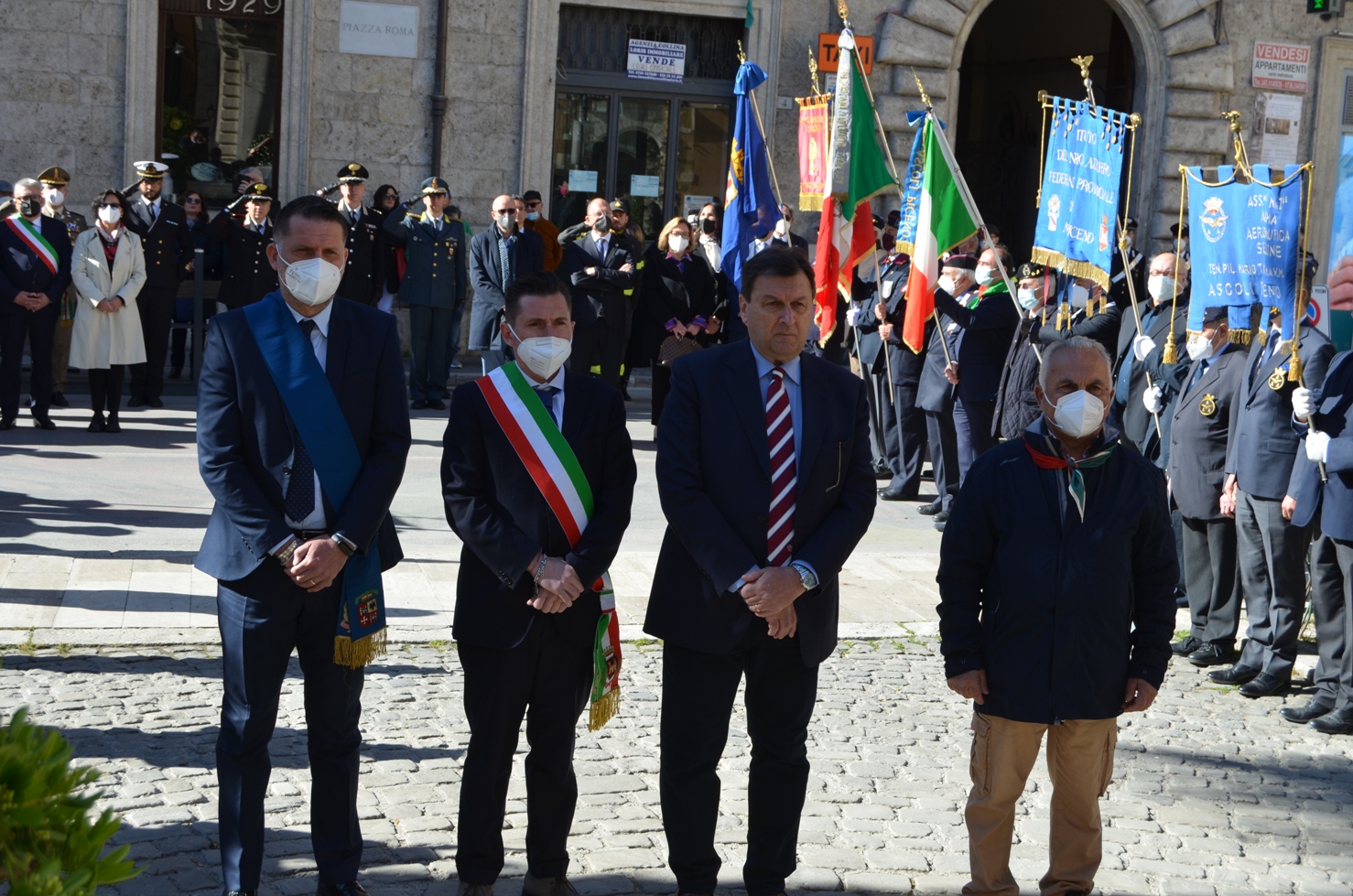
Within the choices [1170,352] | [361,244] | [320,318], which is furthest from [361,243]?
[320,318]

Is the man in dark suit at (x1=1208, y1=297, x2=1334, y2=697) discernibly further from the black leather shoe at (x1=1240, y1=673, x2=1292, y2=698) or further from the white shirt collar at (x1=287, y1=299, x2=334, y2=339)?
the white shirt collar at (x1=287, y1=299, x2=334, y2=339)

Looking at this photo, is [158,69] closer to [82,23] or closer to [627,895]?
[82,23]

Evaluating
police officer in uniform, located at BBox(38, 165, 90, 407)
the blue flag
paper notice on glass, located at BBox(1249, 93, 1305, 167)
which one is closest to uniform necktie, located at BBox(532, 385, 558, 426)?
the blue flag

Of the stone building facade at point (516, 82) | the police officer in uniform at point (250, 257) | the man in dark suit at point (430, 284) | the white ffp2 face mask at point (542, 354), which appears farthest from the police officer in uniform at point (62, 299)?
the white ffp2 face mask at point (542, 354)

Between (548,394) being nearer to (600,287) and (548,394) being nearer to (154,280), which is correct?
(600,287)

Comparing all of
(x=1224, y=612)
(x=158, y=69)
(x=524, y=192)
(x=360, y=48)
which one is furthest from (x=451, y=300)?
(x=1224, y=612)

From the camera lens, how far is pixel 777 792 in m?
4.40

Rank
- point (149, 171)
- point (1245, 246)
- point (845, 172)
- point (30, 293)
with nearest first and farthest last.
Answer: point (1245, 246) < point (845, 172) < point (30, 293) < point (149, 171)

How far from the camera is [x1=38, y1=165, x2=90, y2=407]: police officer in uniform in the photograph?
43.4ft

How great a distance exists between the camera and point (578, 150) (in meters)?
18.0

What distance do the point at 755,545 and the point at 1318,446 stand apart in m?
3.52

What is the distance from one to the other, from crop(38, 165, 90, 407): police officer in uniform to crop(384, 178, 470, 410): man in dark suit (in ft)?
10.4

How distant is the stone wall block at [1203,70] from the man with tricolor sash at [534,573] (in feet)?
52.4

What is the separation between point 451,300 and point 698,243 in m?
2.64
